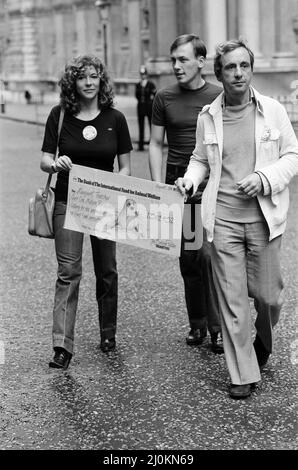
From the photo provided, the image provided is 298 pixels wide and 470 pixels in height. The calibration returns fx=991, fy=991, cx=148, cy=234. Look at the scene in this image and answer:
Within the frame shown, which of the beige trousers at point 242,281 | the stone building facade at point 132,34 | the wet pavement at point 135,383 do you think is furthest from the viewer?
the stone building facade at point 132,34

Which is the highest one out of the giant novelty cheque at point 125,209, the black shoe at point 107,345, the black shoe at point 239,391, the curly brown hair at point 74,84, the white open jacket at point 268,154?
the curly brown hair at point 74,84

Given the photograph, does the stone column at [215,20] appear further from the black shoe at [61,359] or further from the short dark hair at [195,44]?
the black shoe at [61,359]

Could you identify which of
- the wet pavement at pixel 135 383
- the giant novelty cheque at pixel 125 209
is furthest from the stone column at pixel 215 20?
the giant novelty cheque at pixel 125 209

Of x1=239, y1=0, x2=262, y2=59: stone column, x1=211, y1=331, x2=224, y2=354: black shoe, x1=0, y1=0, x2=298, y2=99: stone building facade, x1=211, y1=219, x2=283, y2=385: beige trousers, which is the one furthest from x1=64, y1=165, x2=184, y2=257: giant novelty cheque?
x1=239, y1=0, x2=262, y2=59: stone column

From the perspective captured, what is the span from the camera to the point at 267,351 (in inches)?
232

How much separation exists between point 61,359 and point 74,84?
1.71m

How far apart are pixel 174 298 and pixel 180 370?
2.08 m

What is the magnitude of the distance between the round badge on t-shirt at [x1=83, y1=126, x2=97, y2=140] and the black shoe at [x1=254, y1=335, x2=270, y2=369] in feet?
5.26

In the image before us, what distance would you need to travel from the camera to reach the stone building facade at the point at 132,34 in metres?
31.6

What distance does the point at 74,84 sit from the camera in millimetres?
6098

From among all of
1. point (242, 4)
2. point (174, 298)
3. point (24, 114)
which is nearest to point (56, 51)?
point (24, 114)

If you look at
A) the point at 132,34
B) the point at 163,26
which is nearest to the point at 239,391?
the point at 163,26

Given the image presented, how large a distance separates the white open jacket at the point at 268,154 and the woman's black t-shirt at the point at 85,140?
85 centimetres

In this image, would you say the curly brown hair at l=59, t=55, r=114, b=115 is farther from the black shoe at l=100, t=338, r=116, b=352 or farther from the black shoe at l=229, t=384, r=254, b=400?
the black shoe at l=229, t=384, r=254, b=400
